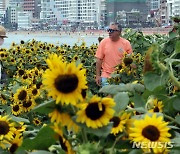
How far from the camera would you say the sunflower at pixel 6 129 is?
1579 mm

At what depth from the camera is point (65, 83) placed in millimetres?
1252

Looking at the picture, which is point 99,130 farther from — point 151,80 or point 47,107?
point 151,80

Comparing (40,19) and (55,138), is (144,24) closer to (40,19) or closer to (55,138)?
(40,19)

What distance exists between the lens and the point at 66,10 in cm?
6706

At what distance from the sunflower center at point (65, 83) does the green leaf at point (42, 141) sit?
146 millimetres

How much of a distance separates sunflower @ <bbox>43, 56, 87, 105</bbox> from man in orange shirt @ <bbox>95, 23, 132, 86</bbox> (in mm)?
3926

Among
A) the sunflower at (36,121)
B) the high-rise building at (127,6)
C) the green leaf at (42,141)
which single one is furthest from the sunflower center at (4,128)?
the high-rise building at (127,6)

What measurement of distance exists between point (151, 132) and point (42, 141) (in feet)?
0.94

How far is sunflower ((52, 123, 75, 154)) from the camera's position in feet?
4.33

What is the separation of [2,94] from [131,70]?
48.9 inches

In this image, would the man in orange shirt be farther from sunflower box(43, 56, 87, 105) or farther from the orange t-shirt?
sunflower box(43, 56, 87, 105)

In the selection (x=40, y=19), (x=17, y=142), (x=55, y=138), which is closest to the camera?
(x=55, y=138)

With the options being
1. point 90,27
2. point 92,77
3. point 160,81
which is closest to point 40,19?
point 90,27

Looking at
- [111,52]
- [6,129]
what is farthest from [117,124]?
[111,52]
